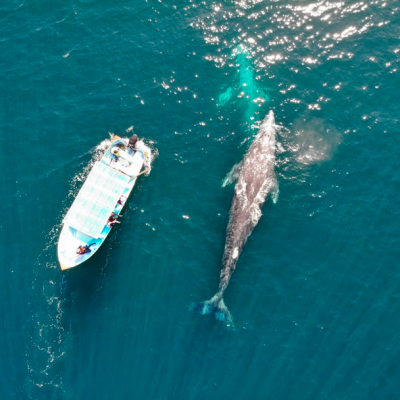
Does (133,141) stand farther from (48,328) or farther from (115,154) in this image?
(48,328)

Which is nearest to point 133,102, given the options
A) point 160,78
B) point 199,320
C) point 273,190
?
point 160,78

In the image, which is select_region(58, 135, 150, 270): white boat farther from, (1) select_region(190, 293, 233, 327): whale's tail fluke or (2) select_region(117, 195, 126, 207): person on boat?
(1) select_region(190, 293, 233, 327): whale's tail fluke

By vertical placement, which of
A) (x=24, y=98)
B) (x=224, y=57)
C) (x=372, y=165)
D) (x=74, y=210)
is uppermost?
(x=224, y=57)

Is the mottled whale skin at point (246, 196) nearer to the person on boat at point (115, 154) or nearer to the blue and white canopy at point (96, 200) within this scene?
the blue and white canopy at point (96, 200)

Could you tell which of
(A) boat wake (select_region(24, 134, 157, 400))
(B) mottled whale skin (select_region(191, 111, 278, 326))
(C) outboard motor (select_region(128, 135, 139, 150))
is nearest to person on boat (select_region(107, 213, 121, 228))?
(A) boat wake (select_region(24, 134, 157, 400))

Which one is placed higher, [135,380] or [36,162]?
[36,162]

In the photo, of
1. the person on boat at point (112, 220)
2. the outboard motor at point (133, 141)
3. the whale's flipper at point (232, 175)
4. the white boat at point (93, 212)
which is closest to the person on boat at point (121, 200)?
the white boat at point (93, 212)

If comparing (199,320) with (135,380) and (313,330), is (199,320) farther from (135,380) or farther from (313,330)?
(313,330)

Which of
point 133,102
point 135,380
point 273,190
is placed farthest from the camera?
point 133,102
